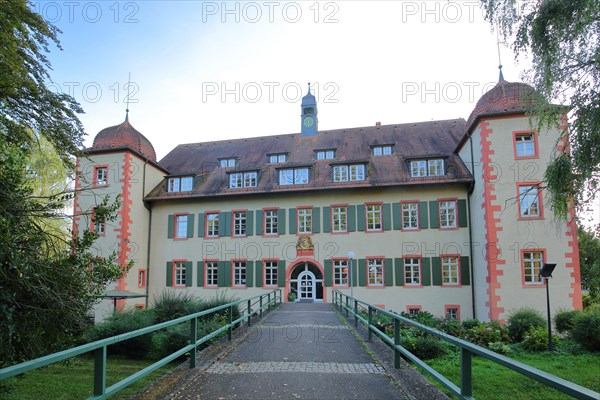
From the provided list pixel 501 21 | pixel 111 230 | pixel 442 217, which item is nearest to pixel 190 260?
pixel 111 230

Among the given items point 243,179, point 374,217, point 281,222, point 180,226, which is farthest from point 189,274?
point 374,217

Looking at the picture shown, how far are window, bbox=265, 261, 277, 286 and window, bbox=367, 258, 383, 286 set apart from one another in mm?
4785

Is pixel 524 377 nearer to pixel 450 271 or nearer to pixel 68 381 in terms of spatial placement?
pixel 68 381

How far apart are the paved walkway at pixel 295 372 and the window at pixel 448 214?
13095mm

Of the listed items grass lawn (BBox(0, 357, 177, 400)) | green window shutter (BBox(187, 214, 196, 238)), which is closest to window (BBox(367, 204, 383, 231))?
green window shutter (BBox(187, 214, 196, 238))

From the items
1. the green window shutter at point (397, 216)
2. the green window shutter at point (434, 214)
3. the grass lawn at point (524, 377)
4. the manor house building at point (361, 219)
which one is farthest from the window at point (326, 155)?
the grass lawn at point (524, 377)

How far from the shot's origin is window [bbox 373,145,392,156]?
2411 cm

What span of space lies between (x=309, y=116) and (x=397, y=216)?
9.75m

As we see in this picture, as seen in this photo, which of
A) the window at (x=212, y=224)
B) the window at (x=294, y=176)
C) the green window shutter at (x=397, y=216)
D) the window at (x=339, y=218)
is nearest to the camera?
the green window shutter at (x=397, y=216)

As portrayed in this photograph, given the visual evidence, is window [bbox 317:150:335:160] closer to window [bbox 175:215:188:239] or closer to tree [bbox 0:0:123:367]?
window [bbox 175:215:188:239]

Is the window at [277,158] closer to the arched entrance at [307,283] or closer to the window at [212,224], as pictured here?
the window at [212,224]

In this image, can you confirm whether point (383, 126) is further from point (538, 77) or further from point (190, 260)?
point (538, 77)

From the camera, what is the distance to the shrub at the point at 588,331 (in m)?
11.7

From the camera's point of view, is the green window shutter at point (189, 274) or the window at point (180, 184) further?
the window at point (180, 184)
